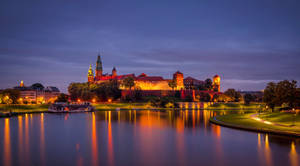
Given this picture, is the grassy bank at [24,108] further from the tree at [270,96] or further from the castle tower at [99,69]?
the castle tower at [99,69]

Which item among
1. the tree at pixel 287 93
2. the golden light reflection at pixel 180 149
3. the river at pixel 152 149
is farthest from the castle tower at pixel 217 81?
the golden light reflection at pixel 180 149

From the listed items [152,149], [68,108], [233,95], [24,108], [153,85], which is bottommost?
[152,149]

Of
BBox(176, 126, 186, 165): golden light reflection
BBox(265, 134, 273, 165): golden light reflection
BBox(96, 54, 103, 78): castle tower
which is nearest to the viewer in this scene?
BBox(265, 134, 273, 165): golden light reflection

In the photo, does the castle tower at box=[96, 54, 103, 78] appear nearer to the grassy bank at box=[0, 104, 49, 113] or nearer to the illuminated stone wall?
the illuminated stone wall

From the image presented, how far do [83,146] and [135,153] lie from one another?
4.37m

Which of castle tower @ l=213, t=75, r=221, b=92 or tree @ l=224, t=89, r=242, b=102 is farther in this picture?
castle tower @ l=213, t=75, r=221, b=92

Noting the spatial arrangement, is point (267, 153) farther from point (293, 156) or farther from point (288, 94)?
point (288, 94)

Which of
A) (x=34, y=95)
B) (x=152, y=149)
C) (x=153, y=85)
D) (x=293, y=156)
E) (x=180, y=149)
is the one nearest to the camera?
(x=293, y=156)

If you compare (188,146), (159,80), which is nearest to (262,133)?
(188,146)

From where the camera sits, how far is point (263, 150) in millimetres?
16578

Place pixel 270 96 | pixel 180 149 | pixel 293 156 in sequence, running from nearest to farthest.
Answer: pixel 293 156 → pixel 180 149 → pixel 270 96

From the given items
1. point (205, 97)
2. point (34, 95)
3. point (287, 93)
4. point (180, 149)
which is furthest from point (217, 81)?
point (180, 149)

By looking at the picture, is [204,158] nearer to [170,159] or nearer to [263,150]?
[170,159]

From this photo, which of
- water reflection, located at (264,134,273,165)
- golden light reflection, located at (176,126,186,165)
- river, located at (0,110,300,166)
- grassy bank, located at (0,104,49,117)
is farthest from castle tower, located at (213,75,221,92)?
water reflection, located at (264,134,273,165)
